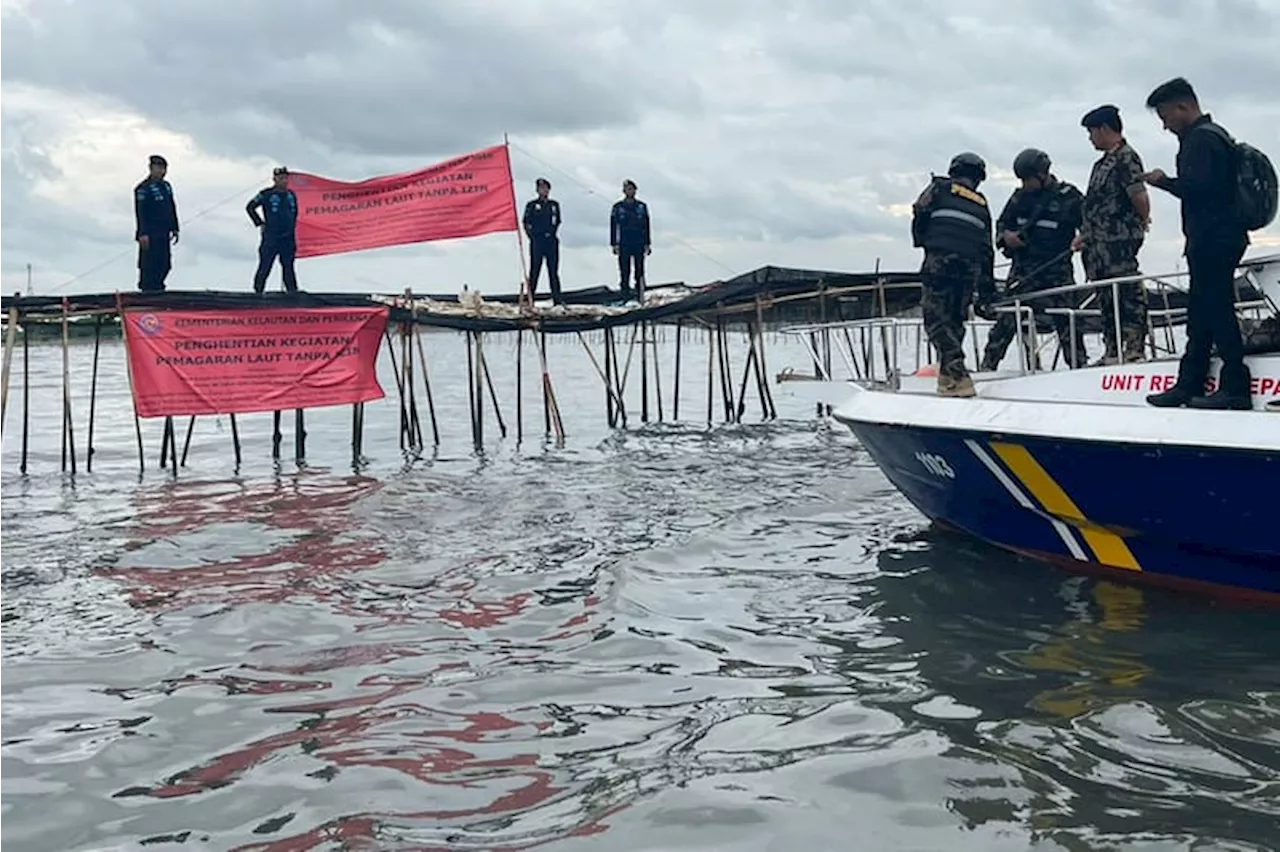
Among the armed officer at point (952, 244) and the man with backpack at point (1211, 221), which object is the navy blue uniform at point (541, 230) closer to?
the armed officer at point (952, 244)

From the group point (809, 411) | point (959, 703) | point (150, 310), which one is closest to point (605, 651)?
point (959, 703)

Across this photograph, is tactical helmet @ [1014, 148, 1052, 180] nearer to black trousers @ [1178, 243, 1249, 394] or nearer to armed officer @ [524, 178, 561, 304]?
black trousers @ [1178, 243, 1249, 394]

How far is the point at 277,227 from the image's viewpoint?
48.9 feet

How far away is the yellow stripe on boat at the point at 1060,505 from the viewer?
6094 mm

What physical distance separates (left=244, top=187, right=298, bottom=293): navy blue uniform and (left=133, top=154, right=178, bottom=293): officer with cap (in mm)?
1089

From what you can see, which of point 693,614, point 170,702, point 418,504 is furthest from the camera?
point 418,504

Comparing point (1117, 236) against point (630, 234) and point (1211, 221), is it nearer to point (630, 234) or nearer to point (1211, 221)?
point (1211, 221)

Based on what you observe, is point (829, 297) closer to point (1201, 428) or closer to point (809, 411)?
point (809, 411)

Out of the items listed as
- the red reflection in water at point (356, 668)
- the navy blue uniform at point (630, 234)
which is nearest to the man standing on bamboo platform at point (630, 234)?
the navy blue uniform at point (630, 234)

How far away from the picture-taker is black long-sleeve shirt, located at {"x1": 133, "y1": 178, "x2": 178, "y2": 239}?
13758 millimetres

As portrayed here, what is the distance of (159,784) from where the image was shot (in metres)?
3.89

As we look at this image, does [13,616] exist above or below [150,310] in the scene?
below

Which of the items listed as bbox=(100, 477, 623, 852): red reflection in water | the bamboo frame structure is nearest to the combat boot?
bbox=(100, 477, 623, 852): red reflection in water

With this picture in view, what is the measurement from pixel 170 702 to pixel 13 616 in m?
2.02
